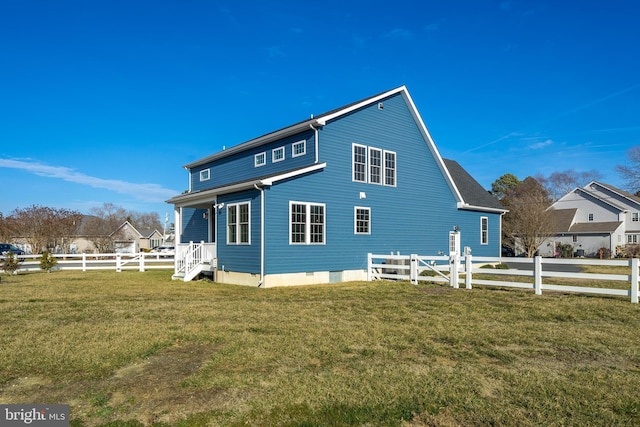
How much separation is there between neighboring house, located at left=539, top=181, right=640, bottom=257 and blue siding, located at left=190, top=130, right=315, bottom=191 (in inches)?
1472

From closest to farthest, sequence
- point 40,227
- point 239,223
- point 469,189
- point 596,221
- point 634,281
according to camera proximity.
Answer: point 634,281 → point 239,223 → point 469,189 → point 40,227 → point 596,221

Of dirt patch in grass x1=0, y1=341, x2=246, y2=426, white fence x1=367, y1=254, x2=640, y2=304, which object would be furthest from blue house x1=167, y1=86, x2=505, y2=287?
dirt patch in grass x1=0, y1=341, x2=246, y2=426

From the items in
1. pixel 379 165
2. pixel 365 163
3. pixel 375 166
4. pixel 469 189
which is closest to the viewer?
pixel 365 163

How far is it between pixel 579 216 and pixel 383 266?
136 feet

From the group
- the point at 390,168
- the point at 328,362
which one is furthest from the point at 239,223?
the point at 328,362

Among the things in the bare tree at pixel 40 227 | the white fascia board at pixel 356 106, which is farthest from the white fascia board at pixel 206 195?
the bare tree at pixel 40 227

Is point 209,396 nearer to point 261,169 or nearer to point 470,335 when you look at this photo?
point 470,335

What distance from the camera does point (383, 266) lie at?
674 inches

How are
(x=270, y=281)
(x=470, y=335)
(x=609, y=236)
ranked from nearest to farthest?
(x=470, y=335)
(x=270, y=281)
(x=609, y=236)

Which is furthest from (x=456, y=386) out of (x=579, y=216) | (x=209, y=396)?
(x=579, y=216)

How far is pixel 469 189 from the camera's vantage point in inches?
1049

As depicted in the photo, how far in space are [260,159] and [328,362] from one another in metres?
15.0

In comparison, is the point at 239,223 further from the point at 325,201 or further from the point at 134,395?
the point at 134,395

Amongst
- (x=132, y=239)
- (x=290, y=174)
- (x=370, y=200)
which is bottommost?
(x=132, y=239)
